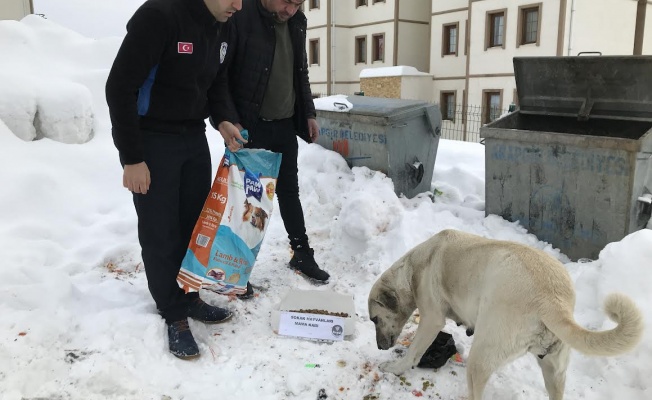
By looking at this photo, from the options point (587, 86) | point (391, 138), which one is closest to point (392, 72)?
point (391, 138)

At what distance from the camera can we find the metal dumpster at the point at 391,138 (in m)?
5.62

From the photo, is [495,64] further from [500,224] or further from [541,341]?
[541,341]

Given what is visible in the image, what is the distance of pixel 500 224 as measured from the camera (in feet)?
16.0

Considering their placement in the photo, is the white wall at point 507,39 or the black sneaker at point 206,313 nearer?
the black sneaker at point 206,313

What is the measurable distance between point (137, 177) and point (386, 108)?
148 inches

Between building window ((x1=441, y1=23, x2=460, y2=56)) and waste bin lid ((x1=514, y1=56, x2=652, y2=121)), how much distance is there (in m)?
16.9

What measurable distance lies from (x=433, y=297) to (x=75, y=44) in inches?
334

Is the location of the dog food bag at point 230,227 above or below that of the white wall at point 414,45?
below

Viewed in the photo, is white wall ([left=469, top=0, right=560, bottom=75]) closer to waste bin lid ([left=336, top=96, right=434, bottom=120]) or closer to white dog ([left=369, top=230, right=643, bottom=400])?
waste bin lid ([left=336, top=96, right=434, bottom=120])

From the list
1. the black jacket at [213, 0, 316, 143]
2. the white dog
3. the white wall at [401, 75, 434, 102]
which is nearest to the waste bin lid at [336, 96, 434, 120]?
the black jacket at [213, 0, 316, 143]

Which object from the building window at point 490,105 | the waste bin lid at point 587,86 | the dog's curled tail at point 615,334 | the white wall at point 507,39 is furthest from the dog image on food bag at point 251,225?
the building window at point 490,105

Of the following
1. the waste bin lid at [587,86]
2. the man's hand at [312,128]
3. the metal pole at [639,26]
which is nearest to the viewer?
the man's hand at [312,128]

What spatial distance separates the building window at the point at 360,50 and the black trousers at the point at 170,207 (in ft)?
75.5

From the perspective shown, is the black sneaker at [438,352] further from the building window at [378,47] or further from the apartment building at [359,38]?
the building window at [378,47]
